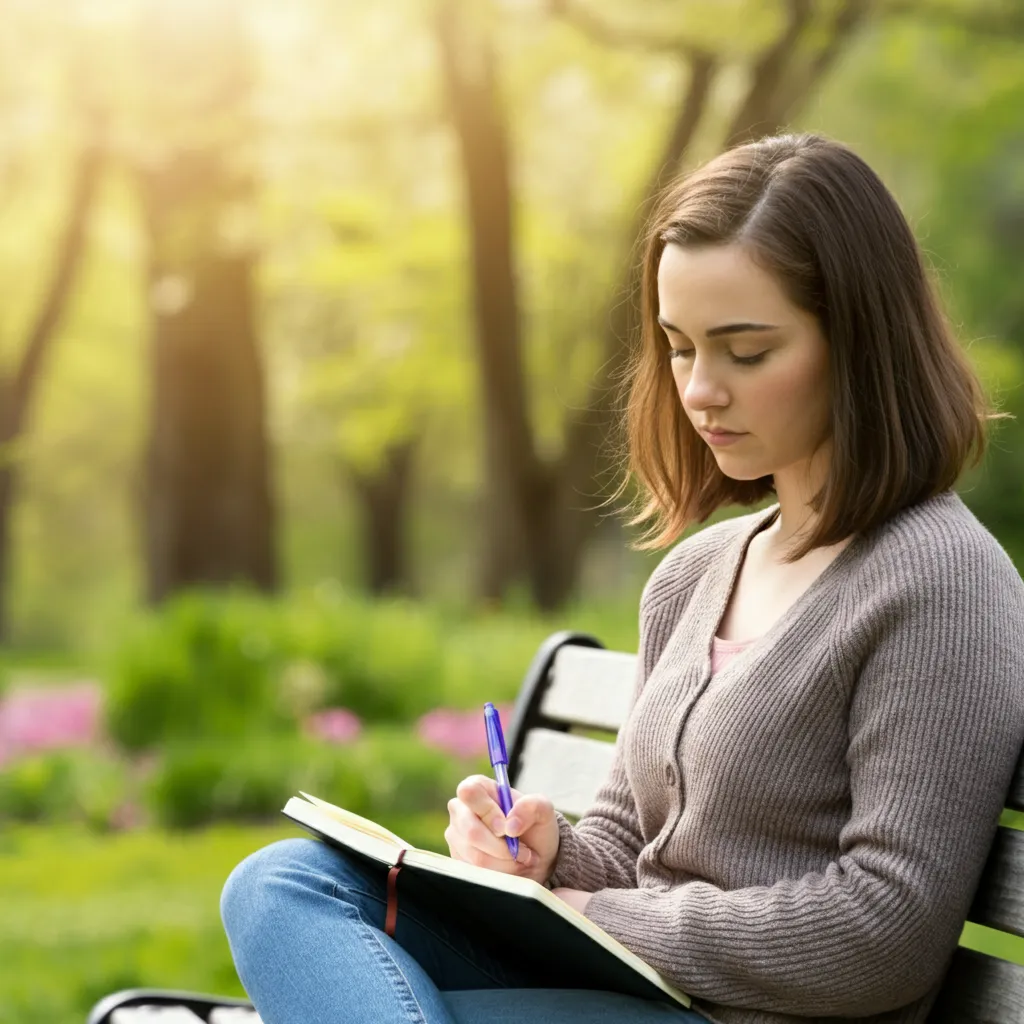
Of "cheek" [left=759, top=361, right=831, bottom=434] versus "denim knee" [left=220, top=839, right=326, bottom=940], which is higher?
"cheek" [left=759, top=361, right=831, bottom=434]

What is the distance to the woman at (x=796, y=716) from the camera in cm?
187

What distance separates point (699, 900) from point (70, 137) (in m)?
11.7

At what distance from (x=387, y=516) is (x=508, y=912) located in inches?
836

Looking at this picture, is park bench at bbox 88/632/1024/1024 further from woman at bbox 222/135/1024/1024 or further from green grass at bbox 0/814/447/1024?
green grass at bbox 0/814/447/1024

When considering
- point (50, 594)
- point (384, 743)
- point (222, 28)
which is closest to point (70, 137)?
point (222, 28)

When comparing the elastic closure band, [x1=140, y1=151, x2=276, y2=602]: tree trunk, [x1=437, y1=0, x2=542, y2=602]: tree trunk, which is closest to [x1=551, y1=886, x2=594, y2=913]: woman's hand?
the elastic closure band

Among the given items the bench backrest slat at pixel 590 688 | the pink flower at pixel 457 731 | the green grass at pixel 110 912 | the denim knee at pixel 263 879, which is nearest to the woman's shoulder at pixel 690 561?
the bench backrest slat at pixel 590 688

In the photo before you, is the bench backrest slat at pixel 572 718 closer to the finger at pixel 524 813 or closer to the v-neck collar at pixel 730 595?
the v-neck collar at pixel 730 595

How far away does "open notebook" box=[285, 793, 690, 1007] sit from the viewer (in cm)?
188

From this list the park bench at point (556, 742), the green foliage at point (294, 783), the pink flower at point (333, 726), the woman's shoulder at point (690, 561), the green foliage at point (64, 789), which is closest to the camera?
the woman's shoulder at point (690, 561)

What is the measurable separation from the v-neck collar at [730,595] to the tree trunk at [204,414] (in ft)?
26.9

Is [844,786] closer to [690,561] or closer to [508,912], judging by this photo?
[508,912]

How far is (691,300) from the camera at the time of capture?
211 centimetres

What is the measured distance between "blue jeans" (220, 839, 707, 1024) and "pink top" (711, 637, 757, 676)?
1.52 ft
